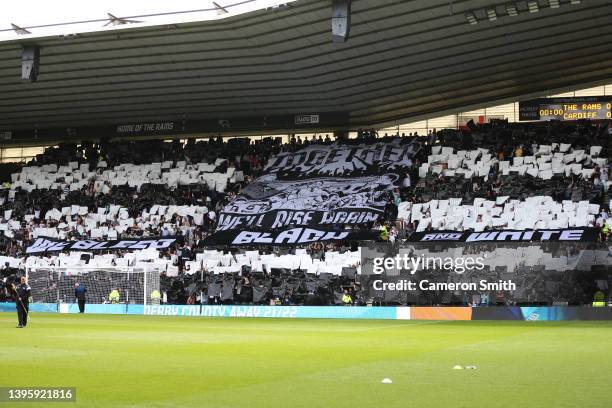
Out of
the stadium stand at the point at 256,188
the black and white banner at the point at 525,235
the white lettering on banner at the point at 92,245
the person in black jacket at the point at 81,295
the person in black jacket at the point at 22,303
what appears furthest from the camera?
the white lettering on banner at the point at 92,245

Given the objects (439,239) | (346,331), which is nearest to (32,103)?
(439,239)

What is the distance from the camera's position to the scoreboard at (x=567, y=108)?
47688 millimetres

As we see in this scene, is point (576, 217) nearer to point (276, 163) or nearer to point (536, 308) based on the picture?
point (536, 308)

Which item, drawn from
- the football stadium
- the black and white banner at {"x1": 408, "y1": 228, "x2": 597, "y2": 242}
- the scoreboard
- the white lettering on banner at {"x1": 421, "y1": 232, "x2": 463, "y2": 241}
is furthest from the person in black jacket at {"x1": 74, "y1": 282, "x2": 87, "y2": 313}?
the scoreboard

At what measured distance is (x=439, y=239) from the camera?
37.8 metres

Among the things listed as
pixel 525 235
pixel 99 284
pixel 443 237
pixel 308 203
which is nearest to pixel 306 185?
pixel 308 203

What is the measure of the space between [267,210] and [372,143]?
7296 mm

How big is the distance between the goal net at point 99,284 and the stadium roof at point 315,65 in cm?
1038

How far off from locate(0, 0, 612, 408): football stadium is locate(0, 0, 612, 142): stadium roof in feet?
0.52

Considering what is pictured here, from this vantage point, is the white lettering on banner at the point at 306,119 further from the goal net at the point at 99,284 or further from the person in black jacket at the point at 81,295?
the person in black jacket at the point at 81,295

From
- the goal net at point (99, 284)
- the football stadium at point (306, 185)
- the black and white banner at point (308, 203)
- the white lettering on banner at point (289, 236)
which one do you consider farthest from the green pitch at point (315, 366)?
the black and white banner at point (308, 203)

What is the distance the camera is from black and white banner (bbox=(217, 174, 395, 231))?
44312mm

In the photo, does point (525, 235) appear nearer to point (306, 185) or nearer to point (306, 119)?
point (306, 185)

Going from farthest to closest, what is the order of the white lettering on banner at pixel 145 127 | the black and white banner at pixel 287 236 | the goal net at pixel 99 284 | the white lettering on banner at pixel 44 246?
1. the white lettering on banner at pixel 145 127
2. the white lettering on banner at pixel 44 246
3. the black and white banner at pixel 287 236
4. the goal net at pixel 99 284
